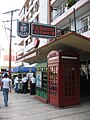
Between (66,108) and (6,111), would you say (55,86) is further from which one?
(6,111)

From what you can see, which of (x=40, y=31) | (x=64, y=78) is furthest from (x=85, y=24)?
(x=64, y=78)

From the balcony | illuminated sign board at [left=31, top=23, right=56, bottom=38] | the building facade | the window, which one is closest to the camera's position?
the building facade

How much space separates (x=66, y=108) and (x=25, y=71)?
12231 mm

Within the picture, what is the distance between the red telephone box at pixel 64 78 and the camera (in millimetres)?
12117

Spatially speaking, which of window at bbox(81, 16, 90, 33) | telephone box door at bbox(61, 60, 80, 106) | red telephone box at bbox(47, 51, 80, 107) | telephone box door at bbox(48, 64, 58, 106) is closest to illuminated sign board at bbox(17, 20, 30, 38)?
telephone box door at bbox(48, 64, 58, 106)

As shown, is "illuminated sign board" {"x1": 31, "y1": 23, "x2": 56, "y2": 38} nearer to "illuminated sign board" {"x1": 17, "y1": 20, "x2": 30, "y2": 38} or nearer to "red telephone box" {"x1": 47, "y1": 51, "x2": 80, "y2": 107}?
"illuminated sign board" {"x1": 17, "y1": 20, "x2": 30, "y2": 38}

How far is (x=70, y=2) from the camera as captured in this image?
77.1 feet

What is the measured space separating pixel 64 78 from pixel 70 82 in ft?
1.45

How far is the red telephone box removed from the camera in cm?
1212

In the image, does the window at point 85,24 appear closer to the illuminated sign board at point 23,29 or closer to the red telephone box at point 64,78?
the illuminated sign board at point 23,29

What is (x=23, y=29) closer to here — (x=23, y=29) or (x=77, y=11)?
(x=23, y=29)

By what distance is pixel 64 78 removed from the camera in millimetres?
12328

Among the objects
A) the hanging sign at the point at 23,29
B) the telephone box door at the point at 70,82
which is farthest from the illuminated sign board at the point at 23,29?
the telephone box door at the point at 70,82

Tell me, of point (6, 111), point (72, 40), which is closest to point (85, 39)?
point (72, 40)
